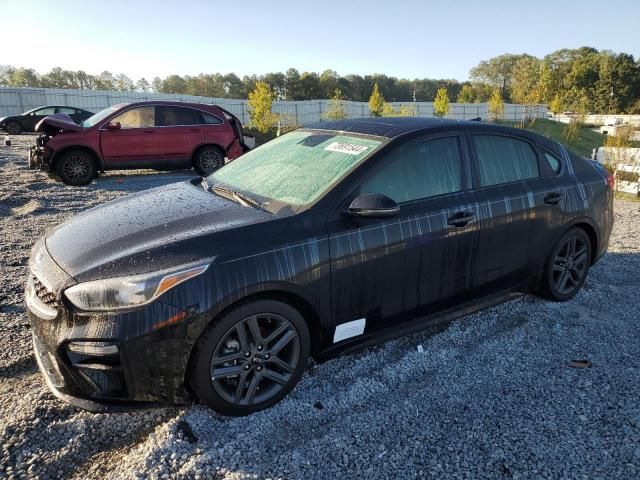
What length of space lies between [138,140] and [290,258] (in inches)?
344

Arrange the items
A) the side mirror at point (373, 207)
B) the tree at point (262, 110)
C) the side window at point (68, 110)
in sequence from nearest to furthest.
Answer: the side mirror at point (373, 207) → the side window at point (68, 110) → the tree at point (262, 110)

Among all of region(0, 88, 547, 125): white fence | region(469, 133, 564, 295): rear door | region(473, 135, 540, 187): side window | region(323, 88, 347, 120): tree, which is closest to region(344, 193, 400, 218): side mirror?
region(469, 133, 564, 295): rear door

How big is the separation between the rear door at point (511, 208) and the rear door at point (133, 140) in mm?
8379

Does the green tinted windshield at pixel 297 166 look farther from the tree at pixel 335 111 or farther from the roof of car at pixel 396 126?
the tree at pixel 335 111

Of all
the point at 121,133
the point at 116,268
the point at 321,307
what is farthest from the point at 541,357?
the point at 121,133

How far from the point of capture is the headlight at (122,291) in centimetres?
233

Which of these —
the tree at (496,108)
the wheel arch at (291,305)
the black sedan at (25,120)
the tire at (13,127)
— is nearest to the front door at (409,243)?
the wheel arch at (291,305)

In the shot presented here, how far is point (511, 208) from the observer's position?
3643 millimetres

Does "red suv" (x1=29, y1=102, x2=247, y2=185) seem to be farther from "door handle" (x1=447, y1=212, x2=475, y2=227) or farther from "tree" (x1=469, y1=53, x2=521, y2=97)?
"tree" (x1=469, y1=53, x2=521, y2=97)

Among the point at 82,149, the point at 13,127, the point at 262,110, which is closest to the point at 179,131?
the point at 82,149

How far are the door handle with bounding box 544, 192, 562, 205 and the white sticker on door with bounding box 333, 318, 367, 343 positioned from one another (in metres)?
1.94

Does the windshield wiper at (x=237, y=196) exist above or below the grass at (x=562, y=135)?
above

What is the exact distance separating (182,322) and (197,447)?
0.64m

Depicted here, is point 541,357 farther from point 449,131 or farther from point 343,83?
point 343,83
